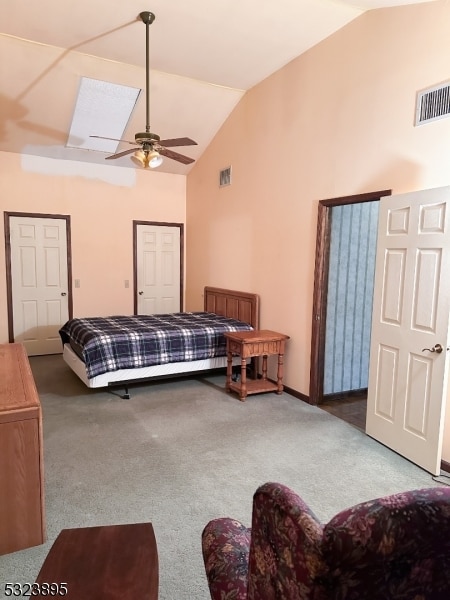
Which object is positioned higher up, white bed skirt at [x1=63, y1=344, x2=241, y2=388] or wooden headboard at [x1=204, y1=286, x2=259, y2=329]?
wooden headboard at [x1=204, y1=286, x2=259, y2=329]

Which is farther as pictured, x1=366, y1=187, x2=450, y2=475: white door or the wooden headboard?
the wooden headboard

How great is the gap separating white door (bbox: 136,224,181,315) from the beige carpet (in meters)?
2.71

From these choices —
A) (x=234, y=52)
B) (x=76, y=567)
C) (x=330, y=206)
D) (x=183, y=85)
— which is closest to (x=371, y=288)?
(x=330, y=206)

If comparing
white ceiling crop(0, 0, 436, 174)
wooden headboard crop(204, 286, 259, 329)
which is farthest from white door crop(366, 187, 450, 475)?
wooden headboard crop(204, 286, 259, 329)

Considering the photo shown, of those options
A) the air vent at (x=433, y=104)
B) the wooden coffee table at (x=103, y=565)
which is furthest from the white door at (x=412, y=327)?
the wooden coffee table at (x=103, y=565)

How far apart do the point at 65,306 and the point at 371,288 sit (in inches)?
178

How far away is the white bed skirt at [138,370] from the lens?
4.13 m

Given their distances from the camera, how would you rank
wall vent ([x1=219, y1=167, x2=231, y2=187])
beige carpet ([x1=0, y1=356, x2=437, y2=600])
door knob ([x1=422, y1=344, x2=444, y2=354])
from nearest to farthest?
beige carpet ([x1=0, y1=356, x2=437, y2=600])
door knob ([x1=422, y1=344, x2=444, y2=354])
wall vent ([x1=219, y1=167, x2=231, y2=187])

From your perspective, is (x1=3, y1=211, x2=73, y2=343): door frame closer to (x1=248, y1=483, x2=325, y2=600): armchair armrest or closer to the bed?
the bed

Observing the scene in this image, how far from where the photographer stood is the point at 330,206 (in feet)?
12.8

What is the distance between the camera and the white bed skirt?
413 cm

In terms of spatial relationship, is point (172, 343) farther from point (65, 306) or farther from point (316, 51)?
point (316, 51)

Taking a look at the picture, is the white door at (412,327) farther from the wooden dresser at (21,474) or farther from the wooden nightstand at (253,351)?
the wooden dresser at (21,474)

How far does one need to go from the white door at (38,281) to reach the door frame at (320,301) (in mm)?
4036
